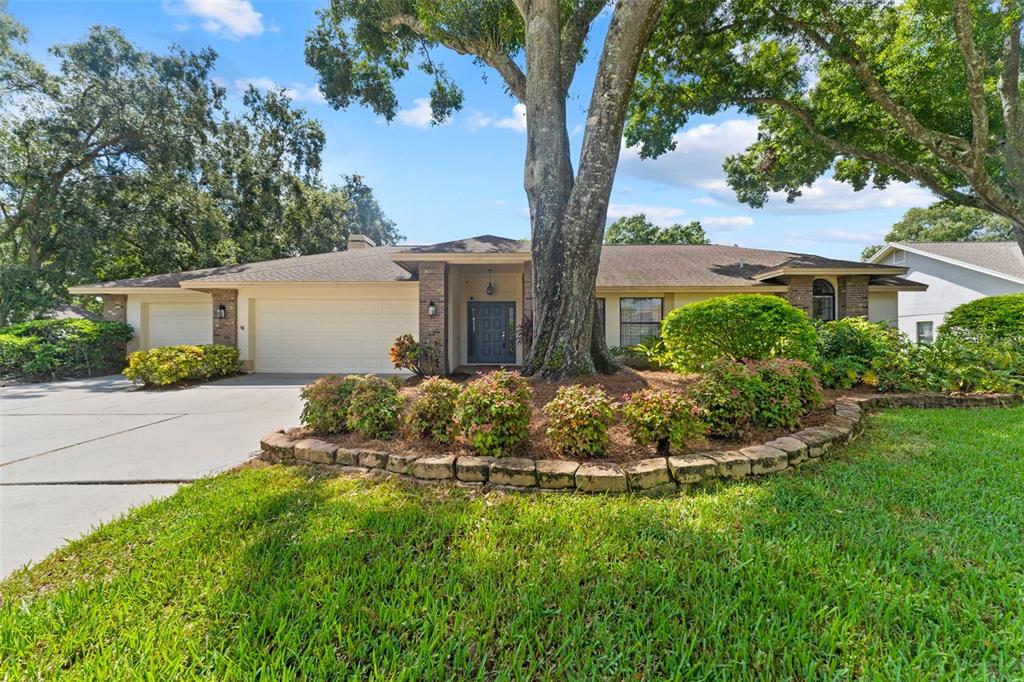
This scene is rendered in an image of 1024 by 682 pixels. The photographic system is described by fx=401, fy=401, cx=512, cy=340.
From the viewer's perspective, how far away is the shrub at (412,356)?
8950mm

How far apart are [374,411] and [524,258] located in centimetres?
587

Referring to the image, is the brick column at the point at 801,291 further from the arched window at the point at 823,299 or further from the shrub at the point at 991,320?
the shrub at the point at 991,320

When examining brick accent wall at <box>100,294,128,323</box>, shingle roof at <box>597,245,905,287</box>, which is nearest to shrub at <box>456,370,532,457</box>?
shingle roof at <box>597,245,905,287</box>

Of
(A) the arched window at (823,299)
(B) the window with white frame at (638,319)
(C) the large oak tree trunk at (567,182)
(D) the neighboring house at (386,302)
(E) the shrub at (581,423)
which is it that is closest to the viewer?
(E) the shrub at (581,423)

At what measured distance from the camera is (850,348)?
6496 millimetres

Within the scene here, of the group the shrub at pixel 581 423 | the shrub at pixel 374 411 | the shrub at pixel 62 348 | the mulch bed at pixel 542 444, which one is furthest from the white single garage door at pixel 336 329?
the shrub at pixel 581 423

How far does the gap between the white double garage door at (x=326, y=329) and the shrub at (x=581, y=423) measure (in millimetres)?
8507

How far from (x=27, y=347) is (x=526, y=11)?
45.7 feet

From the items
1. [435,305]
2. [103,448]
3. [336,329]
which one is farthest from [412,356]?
[103,448]

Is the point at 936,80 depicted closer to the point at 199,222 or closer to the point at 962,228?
the point at 199,222

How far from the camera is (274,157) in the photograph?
19.3 metres

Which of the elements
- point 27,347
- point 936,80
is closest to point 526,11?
point 936,80

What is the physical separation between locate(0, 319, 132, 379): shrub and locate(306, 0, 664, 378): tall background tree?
10909 millimetres

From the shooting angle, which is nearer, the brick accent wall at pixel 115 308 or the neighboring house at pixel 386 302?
the neighboring house at pixel 386 302
